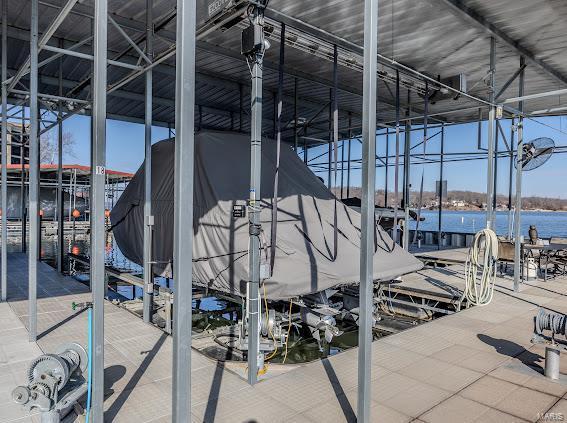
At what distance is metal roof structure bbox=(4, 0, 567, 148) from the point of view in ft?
22.1

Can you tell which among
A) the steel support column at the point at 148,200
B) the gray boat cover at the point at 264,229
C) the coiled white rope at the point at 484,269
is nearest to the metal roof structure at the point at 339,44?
the steel support column at the point at 148,200

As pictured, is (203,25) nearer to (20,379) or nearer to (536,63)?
(20,379)

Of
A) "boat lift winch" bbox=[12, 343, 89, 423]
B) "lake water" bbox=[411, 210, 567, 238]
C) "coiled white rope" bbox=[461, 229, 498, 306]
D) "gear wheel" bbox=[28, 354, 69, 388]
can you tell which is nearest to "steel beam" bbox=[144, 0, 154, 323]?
"boat lift winch" bbox=[12, 343, 89, 423]

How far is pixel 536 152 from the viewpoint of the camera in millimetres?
8688

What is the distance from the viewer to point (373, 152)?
119 inches

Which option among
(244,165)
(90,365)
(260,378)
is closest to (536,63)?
(244,165)

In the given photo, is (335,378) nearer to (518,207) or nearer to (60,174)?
(518,207)

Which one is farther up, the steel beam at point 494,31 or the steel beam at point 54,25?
the steel beam at point 494,31

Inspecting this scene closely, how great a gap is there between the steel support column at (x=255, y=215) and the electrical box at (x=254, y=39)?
1.9 inches

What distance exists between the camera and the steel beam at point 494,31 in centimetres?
650

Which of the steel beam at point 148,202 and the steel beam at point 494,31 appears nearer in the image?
the steel beam at point 148,202

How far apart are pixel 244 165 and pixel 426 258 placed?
736 cm

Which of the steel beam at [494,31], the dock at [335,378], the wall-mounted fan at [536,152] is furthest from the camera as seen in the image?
the wall-mounted fan at [536,152]

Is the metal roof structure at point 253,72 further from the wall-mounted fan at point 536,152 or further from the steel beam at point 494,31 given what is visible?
the wall-mounted fan at point 536,152
